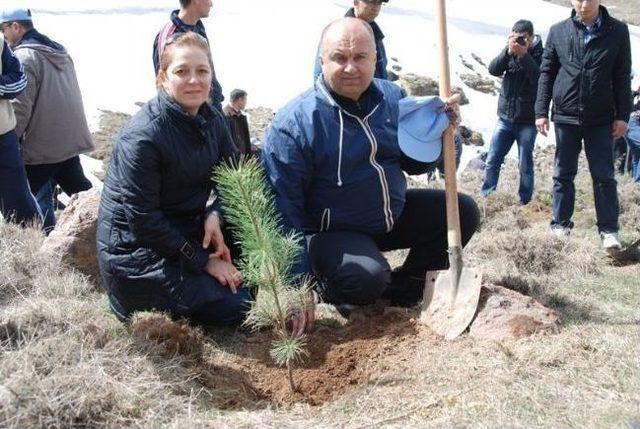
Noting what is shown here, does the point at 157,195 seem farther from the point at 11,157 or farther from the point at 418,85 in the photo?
the point at 418,85

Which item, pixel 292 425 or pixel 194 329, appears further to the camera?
pixel 194 329

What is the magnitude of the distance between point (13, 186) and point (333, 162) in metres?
2.51

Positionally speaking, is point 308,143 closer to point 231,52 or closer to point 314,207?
point 314,207

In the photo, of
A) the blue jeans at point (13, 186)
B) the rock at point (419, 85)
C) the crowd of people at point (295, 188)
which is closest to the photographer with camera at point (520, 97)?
the crowd of people at point (295, 188)

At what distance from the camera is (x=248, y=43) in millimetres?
A: 18734

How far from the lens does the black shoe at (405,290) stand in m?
4.07

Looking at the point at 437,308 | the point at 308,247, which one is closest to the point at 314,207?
the point at 308,247

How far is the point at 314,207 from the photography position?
3.80 m

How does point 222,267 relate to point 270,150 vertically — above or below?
below

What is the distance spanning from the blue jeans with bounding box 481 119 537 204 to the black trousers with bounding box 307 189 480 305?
356cm

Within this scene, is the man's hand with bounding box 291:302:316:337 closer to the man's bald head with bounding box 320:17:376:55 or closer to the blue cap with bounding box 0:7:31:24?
the man's bald head with bounding box 320:17:376:55

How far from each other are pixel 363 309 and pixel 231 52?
15183mm

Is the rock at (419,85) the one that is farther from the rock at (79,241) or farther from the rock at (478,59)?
the rock at (79,241)

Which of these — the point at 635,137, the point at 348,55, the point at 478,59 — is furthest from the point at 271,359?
the point at 478,59
